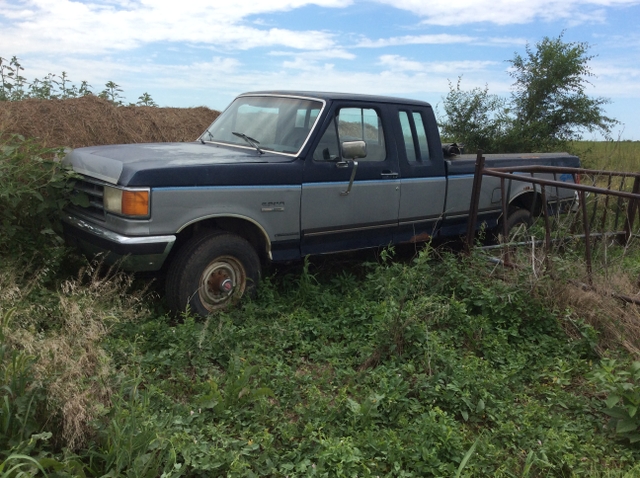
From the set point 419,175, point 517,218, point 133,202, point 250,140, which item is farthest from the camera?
point 517,218

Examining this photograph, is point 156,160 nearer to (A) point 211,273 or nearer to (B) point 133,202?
(B) point 133,202

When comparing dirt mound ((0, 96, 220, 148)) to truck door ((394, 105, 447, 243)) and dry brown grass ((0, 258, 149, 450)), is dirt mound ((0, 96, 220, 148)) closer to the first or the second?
dry brown grass ((0, 258, 149, 450))

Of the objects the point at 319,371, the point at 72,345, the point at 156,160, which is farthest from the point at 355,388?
the point at 156,160

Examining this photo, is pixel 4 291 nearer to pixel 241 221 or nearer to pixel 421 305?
pixel 241 221

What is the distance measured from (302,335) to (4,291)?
2.29 metres

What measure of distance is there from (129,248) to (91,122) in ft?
22.9

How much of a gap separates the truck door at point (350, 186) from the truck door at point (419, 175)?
5.9 inches

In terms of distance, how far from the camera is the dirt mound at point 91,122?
31.9 feet

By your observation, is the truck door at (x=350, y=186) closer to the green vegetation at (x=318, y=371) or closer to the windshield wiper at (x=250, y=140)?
the green vegetation at (x=318, y=371)

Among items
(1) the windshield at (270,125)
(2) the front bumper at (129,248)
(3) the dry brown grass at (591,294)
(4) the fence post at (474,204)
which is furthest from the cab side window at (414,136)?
(2) the front bumper at (129,248)

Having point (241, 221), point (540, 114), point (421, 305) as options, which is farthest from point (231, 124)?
point (540, 114)

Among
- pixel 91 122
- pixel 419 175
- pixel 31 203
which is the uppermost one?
pixel 91 122

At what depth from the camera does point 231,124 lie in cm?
613

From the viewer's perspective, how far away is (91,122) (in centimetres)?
1044
